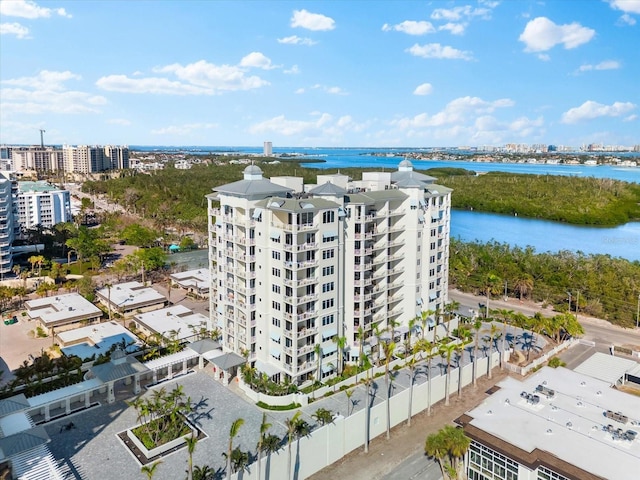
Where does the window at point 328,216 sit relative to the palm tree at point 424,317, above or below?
above

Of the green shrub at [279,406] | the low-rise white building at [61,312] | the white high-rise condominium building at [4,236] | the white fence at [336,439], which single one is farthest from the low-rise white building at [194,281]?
the white fence at [336,439]

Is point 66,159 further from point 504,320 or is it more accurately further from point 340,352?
point 504,320

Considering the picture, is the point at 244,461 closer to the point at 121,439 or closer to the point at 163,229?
the point at 121,439

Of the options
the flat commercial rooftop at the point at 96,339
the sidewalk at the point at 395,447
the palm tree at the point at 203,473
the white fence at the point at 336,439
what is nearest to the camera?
the palm tree at the point at 203,473

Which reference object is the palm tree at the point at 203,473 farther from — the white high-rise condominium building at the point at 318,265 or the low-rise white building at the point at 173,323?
the low-rise white building at the point at 173,323

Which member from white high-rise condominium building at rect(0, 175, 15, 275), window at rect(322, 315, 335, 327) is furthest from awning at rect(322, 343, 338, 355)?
white high-rise condominium building at rect(0, 175, 15, 275)
